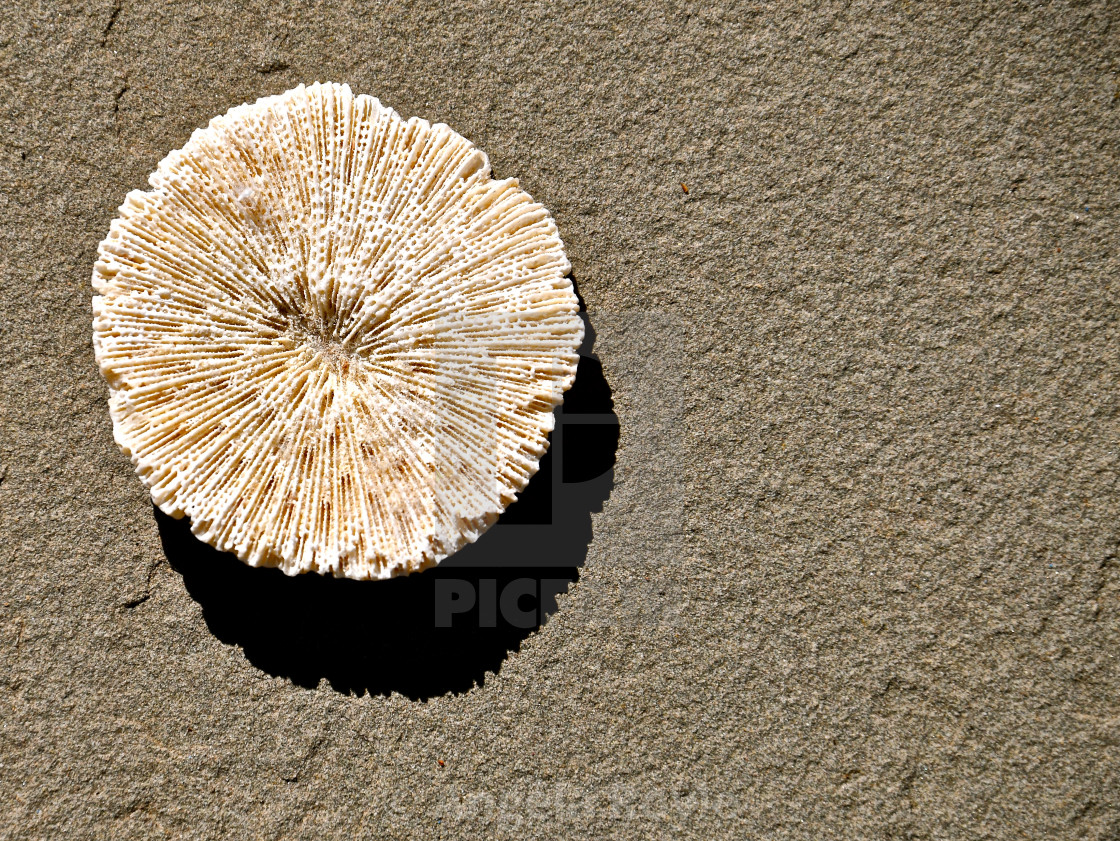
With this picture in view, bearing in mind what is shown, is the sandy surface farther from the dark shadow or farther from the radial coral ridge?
the radial coral ridge

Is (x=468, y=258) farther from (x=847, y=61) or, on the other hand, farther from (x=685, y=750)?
(x=685, y=750)

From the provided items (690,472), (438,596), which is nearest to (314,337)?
(438,596)

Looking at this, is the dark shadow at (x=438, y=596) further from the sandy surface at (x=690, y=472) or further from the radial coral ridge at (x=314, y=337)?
the radial coral ridge at (x=314, y=337)

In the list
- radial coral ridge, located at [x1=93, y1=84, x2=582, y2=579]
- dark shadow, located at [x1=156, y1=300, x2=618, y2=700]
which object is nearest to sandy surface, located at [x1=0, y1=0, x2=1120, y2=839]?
dark shadow, located at [x1=156, y1=300, x2=618, y2=700]

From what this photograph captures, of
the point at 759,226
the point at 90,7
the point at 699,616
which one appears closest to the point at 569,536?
the point at 699,616

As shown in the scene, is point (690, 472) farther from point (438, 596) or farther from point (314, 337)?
point (314, 337)

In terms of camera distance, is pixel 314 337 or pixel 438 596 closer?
pixel 314 337
